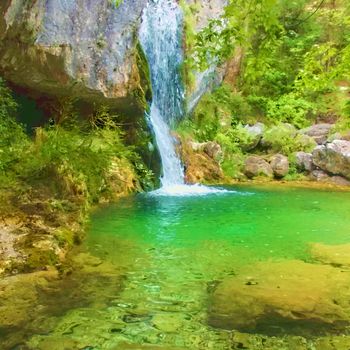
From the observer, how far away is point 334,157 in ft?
49.2

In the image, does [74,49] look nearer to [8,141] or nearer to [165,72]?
[8,141]

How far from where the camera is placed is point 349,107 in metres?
4.98

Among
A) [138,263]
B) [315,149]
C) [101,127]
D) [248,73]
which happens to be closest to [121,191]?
[101,127]

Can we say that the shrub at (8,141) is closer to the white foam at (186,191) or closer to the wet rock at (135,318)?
the wet rock at (135,318)

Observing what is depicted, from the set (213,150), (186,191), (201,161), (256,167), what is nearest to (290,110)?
(256,167)

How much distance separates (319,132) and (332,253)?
13174 millimetres

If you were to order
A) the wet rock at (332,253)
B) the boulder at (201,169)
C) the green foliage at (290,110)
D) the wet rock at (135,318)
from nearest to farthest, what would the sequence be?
the wet rock at (135,318) < the wet rock at (332,253) < the boulder at (201,169) < the green foliage at (290,110)

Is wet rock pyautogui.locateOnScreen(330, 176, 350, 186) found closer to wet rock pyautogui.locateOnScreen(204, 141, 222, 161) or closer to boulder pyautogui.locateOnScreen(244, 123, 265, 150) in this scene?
boulder pyautogui.locateOnScreen(244, 123, 265, 150)

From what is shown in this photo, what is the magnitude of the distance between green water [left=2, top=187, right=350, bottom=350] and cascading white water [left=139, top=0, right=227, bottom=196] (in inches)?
112

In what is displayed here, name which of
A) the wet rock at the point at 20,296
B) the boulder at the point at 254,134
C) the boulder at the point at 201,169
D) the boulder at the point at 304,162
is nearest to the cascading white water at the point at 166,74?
the boulder at the point at 201,169

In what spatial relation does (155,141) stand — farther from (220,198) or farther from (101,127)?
(220,198)

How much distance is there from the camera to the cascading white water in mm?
12891

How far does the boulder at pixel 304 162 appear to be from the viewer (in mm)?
15688

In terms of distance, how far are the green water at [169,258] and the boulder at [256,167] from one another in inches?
191
